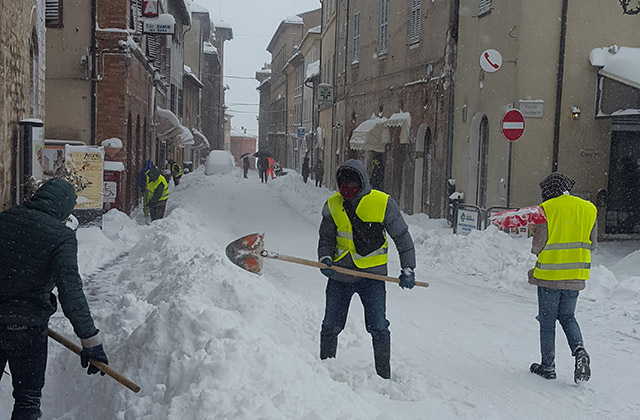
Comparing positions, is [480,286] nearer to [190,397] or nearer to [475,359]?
[475,359]

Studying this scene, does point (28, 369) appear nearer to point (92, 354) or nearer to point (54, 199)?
point (92, 354)

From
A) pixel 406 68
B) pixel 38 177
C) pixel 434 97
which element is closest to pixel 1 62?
pixel 38 177

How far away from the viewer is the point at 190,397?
437 centimetres

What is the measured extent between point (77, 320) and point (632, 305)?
7065mm

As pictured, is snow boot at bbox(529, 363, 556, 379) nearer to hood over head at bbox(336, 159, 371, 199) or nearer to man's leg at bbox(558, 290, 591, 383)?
man's leg at bbox(558, 290, 591, 383)

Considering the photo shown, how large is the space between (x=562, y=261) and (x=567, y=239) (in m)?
0.19

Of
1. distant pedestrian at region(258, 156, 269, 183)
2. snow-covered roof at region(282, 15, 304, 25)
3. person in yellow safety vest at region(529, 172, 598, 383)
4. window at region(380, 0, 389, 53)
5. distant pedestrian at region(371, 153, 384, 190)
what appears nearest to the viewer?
person in yellow safety vest at region(529, 172, 598, 383)

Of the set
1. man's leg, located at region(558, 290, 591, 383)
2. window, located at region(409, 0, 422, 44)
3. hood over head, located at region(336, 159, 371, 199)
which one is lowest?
man's leg, located at region(558, 290, 591, 383)

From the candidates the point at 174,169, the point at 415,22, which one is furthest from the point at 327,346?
the point at 174,169

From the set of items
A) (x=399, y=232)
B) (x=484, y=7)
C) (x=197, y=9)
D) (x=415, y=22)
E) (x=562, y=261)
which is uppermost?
(x=197, y=9)

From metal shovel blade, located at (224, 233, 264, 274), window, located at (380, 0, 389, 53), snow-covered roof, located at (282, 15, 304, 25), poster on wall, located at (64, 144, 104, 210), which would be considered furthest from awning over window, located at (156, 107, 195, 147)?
snow-covered roof, located at (282, 15, 304, 25)

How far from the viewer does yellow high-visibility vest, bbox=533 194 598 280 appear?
641 cm

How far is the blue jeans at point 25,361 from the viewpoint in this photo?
4.38m

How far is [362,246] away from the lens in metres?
6.04
